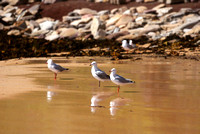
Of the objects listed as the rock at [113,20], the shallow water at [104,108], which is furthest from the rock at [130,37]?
the shallow water at [104,108]

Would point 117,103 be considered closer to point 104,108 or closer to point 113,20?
point 104,108

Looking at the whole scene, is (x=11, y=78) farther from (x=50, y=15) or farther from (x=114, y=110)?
(x=50, y=15)

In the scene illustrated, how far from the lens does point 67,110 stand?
25.7 ft

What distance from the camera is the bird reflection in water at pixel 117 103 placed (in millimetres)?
7859

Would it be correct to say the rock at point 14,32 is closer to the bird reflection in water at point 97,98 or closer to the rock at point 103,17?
the rock at point 103,17

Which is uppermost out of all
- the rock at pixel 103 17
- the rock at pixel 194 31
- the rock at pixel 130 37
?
the rock at pixel 103 17

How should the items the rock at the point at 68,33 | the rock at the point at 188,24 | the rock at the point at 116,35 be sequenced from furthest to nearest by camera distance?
1. the rock at the point at 68,33
2. the rock at the point at 116,35
3. the rock at the point at 188,24

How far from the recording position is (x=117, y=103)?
28.2 feet

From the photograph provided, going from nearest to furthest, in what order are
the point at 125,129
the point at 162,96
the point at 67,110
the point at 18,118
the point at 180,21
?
the point at 125,129, the point at 18,118, the point at 67,110, the point at 162,96, the point at 180,21

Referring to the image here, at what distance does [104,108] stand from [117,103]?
60cm

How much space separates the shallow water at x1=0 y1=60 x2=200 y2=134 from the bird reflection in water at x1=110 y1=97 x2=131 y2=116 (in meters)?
0.02

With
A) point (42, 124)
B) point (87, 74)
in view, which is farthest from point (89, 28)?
point (42, 124)

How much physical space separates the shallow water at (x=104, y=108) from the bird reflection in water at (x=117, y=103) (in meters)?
0.02

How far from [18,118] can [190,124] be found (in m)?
2.70
